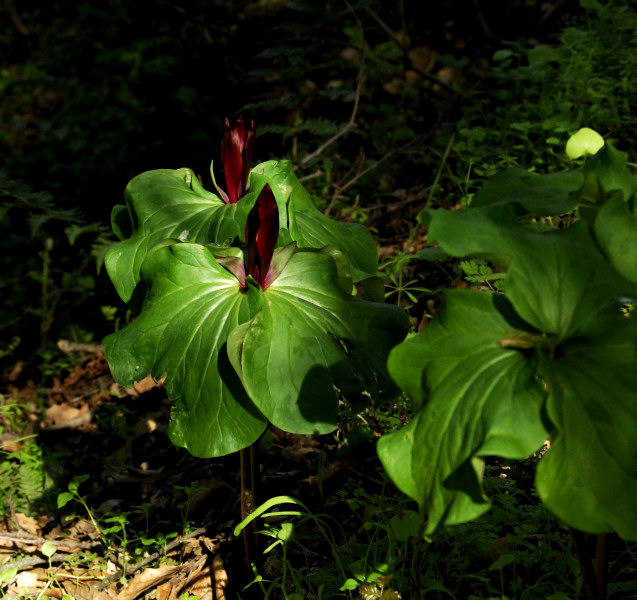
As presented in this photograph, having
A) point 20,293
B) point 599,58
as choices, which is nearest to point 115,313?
point 20,293

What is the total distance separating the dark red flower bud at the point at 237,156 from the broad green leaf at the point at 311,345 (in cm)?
29

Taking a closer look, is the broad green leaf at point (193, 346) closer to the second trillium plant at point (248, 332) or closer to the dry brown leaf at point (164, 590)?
Result: the second trillium plant at point (248, 332)

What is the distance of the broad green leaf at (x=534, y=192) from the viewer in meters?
1.08

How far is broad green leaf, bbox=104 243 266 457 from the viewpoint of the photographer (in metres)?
1.38

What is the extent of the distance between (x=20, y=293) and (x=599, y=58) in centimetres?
358

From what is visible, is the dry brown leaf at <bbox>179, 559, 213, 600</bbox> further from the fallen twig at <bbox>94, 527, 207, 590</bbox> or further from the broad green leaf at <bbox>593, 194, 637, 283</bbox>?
the broad green leaf at <bbox>593, 194, 637, 283</bbox>

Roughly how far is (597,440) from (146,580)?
4.83 feet

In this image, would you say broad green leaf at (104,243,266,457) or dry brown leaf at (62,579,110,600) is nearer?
broad green leaf at (104,243,266,457)

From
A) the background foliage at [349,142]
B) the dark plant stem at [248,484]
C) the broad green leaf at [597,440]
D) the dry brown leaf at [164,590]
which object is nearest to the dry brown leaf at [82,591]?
the dry brown leaf at [164,590]

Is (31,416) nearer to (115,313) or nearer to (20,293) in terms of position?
(115,313)

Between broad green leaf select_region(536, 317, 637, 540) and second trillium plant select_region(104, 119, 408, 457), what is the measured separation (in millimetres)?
460

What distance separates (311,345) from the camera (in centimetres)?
Answer: 137

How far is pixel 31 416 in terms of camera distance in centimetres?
315

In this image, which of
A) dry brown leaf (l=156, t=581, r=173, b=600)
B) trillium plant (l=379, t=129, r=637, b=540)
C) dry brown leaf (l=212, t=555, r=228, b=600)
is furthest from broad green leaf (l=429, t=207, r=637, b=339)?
dry brown leaf (l=156, t=581, r=173, b=600)
